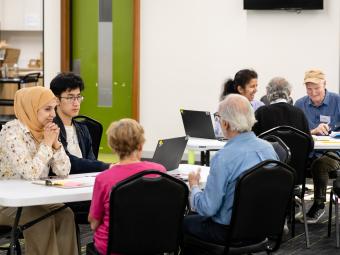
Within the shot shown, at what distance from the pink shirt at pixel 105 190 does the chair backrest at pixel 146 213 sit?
0.28ft

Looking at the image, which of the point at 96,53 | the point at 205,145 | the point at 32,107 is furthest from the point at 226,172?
the point at 96,53

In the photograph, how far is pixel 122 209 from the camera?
296cm

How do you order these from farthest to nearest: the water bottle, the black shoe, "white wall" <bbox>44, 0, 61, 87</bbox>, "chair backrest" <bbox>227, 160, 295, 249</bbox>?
the water bottle → "white wall" <bbox>44, 0, 61, 87</bbox> → the black shoe → "chair backrest" <bbox>227, 160, 295, 249</bbox>

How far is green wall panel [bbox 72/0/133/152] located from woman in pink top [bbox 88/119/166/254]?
6158 millimetres

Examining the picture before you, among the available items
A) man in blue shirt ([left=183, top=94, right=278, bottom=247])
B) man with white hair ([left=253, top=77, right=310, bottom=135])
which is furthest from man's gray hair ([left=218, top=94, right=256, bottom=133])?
man with white hair ([left=253, top=77, right=310, bottom=135])

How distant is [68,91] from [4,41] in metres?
7.49

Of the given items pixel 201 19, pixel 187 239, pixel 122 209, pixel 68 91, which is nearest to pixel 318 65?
pixel 201 19

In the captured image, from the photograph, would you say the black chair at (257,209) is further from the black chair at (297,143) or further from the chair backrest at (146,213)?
the black chair at (297,143)

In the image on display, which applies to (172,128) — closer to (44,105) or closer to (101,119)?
(101,119)

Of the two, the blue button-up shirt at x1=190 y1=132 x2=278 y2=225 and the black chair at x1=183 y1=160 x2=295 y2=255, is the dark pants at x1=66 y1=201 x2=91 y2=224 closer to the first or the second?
the black chair at x1=183 y1=160 x2=295 y2=255

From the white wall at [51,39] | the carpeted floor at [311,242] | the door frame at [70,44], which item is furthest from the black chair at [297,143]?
the white wall at [51,39]

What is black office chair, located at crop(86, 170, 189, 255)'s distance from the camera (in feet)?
9.62

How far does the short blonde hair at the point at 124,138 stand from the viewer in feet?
10.1

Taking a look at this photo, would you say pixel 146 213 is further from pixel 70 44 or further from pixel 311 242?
pixel 70 44
